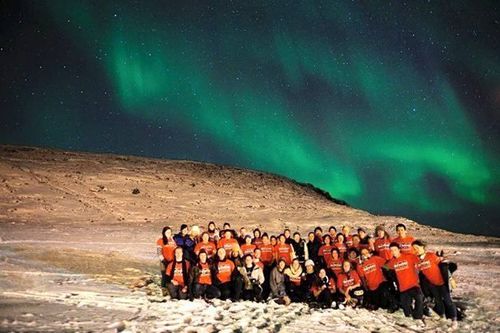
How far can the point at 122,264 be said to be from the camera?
15.0 meters

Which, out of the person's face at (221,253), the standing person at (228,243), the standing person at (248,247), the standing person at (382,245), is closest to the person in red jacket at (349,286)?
the standing person at (382,245)

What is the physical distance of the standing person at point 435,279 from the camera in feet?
30.6

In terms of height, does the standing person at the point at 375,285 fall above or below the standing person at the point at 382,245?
below

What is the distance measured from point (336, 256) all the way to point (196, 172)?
40489 mm

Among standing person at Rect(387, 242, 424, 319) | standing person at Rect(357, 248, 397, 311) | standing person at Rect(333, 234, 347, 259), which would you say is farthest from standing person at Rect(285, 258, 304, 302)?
standing person at Rect(387, 242, 424, 319)

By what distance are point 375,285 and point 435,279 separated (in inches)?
56.7

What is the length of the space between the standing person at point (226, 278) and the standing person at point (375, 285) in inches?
122

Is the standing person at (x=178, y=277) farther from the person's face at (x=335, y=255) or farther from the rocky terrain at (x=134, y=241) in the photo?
the person's face at (x=335, y=255)

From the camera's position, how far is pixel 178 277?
10586mm

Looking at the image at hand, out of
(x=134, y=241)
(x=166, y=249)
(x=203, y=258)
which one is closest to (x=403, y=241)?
(x=203, y=258)

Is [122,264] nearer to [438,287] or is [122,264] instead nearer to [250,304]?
[250,304]

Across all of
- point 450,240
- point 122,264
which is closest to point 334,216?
point 450,240

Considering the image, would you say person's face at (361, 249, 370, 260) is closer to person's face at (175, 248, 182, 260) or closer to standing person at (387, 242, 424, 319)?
standing person at (387, 242, 424, 319)

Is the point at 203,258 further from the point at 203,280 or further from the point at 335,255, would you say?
the point at 335,255
